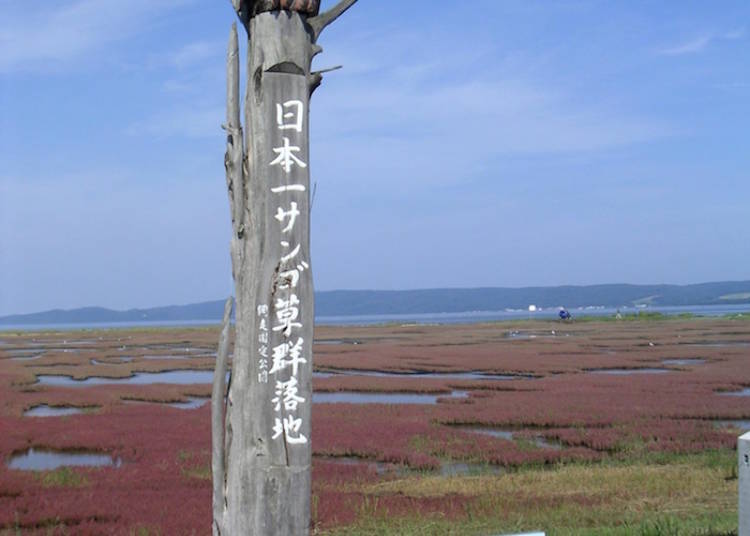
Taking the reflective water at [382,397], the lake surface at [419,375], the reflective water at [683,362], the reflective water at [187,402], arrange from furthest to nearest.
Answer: the reflective water at [683,362], the lake surface at [419,375], the reflective water at [382,397], the reflective water at [187,402]

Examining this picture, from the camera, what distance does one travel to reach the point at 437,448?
58.0 ft

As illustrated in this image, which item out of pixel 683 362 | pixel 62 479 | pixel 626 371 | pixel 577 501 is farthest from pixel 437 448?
pixel 683 362

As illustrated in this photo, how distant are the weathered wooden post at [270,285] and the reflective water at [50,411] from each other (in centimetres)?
2171

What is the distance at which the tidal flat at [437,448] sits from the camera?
34.7 feet

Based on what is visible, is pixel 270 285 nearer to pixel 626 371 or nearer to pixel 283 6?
pixel 283 6

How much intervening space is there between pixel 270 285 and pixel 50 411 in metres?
24.2

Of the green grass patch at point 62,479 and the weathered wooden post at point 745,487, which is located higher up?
the weathered wooden post at point 745,487

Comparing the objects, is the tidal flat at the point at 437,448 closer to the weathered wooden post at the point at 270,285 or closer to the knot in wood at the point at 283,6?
the weathered wooden post at the point at 270,285

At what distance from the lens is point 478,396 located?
28734 mm

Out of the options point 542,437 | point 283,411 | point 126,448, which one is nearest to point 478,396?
point 542,437

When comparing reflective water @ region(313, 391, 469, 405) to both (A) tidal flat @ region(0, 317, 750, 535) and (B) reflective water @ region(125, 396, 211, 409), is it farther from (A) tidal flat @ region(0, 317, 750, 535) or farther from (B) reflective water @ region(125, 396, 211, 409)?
(B) reflective water @ region(125, 396, 211, 409)

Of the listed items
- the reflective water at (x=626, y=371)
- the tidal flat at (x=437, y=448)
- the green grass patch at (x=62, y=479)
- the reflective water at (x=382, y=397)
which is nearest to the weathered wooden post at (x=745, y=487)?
the tidal flat at (x=437, y=448)

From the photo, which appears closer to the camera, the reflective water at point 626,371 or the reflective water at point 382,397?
the reflective water at point 382,397

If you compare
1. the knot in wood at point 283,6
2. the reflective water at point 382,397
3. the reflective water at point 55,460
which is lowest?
the reflective water at point 382,397
